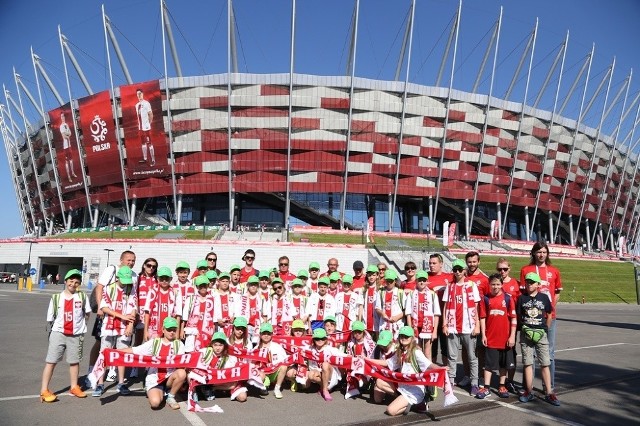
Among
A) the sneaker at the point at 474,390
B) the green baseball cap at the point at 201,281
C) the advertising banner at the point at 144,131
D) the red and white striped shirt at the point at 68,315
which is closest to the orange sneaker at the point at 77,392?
the red and white striped shirt at the point at 68,315

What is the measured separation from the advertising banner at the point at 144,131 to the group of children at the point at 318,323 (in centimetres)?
5443

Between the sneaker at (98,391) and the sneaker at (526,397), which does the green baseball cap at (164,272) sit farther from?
the sneaker at (526,397)

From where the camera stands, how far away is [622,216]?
277 ft

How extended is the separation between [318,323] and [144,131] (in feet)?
186

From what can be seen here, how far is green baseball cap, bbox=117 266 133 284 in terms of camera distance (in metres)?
7.25

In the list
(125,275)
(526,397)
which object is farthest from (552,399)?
(125,275)

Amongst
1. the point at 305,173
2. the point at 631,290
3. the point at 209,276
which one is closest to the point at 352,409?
the point at 209,276

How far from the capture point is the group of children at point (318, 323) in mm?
6688

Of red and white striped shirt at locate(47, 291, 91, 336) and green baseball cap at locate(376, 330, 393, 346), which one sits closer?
red and white striped shirt at locate(47, 291, 91, 336)

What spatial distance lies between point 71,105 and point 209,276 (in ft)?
211

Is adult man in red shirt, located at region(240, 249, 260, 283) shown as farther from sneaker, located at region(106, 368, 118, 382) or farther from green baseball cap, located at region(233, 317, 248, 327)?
sneaker, located at region(106, 368, 118, 382)

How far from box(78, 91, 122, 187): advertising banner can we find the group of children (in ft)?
192

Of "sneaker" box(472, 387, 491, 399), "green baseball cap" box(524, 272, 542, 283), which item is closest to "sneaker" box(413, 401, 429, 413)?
"sneaker" box(472, 387, 491, 399)

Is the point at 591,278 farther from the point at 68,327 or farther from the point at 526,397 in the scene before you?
the point at 68,327
